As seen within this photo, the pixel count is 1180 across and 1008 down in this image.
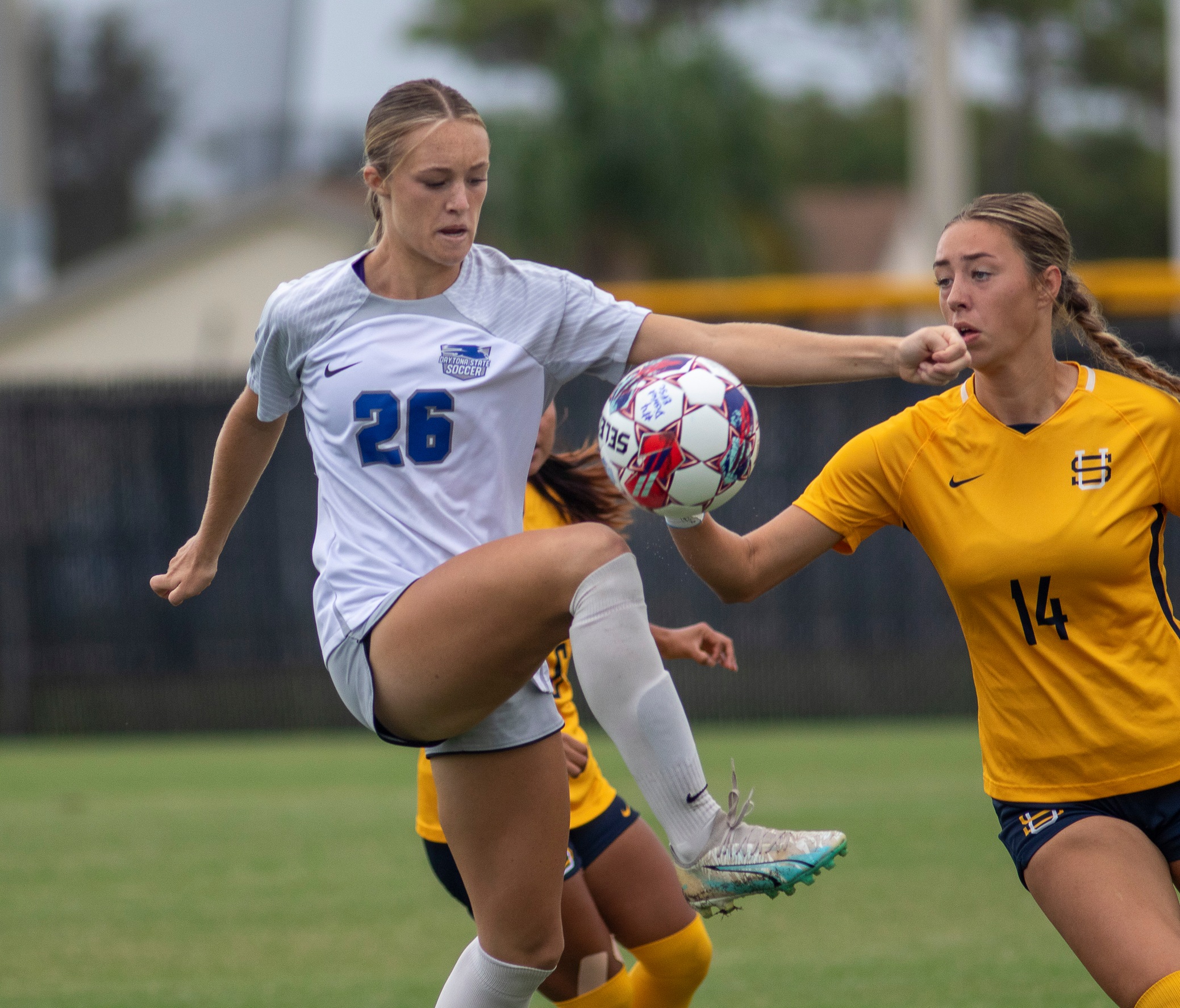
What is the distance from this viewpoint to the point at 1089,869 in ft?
10.5

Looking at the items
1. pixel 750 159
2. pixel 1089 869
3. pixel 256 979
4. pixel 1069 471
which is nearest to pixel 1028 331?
pixel 1069 471

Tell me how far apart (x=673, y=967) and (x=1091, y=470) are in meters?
1.75

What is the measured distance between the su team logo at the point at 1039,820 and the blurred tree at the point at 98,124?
1532 inches

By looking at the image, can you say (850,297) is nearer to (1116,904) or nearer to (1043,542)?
(1043,542)

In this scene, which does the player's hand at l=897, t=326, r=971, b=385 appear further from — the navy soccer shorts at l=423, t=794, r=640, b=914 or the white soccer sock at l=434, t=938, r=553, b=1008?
the navy soccer shorts at l=423, t=794, r=640, b=914

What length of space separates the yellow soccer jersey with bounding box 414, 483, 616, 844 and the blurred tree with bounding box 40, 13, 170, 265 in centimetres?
3742

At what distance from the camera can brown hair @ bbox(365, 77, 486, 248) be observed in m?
3.23

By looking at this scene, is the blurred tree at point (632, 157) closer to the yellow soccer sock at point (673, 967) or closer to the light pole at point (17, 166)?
the light pole at point (17, 166)

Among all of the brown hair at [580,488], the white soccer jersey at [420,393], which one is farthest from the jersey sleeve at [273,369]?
the brown hair at [580,488]

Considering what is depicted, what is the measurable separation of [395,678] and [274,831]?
549cm

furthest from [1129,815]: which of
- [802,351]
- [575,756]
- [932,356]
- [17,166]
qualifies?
[17,166]

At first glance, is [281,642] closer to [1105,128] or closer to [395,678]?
[395,678]

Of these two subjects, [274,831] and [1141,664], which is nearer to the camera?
[1141,664]

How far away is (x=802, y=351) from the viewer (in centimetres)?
328
